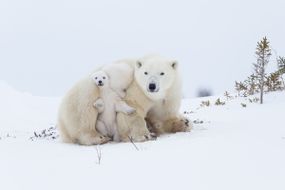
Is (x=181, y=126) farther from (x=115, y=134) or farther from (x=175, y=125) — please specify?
(x=115, y=134)

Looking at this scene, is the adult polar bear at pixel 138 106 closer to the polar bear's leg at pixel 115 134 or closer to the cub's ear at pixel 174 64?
the cub's ear at pixel 174 64

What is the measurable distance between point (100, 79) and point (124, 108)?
526 mm

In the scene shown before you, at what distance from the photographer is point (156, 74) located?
284 inches

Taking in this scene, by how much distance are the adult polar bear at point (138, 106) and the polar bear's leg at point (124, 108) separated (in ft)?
0.20

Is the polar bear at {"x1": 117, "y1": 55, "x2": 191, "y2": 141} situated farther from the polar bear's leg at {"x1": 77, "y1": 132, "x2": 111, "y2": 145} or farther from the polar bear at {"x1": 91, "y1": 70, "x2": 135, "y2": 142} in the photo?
the polar bear's leg at {"x1": 77, "y1": 132, "x2": 111, "y2": 145}

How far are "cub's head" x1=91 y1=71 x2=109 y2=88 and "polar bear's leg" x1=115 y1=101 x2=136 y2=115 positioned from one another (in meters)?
0.35

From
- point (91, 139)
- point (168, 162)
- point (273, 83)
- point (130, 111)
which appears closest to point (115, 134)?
point (91, 139)

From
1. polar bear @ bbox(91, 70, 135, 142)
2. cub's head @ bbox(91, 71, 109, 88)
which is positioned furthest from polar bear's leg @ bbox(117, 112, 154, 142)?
cub's head @ bbox(91, 71, 109, 88)

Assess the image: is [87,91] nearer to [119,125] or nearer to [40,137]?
[119,125]

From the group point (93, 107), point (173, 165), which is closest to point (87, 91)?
point (93, 107)

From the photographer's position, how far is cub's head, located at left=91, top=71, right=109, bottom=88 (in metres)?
7.33

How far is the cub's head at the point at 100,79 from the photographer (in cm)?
733

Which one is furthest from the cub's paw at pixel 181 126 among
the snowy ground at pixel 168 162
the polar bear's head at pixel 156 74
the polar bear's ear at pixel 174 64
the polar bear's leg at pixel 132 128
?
the polar bear's ear at pixel 174 64

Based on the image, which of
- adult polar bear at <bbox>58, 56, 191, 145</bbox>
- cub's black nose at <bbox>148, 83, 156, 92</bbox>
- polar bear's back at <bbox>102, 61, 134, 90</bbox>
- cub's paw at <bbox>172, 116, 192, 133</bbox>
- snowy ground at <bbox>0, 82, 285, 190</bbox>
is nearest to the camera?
snowy ground at <bbox>0, 82, 285, 190</bbox>
